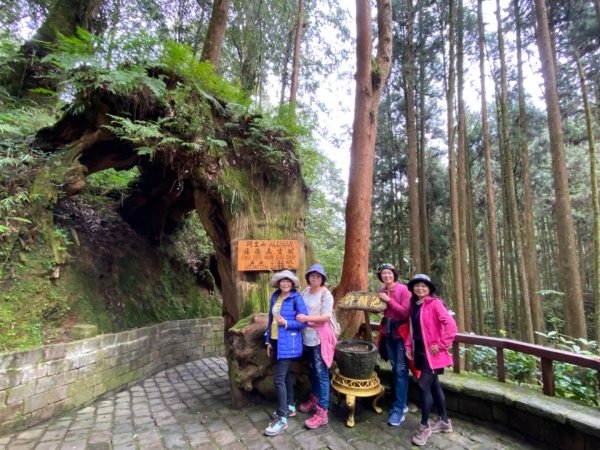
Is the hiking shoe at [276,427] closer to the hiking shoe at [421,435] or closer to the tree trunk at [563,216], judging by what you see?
the hiking shoe at [421,435]

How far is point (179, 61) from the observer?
4656 mm

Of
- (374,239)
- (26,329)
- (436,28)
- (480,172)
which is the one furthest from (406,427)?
(480,172)

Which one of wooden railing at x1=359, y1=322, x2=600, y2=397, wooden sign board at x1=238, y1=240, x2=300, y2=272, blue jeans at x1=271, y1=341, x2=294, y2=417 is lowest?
blue jeans at x1=271, y1=341, x2=294, y2=417

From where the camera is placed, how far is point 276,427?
3186 millimetres

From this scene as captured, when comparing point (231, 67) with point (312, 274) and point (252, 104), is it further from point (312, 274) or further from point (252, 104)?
point (312, 274)

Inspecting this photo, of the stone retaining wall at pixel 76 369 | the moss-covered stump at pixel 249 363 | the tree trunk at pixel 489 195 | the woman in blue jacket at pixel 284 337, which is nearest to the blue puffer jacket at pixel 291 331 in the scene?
the woman in blue jacket at pixel 284 337

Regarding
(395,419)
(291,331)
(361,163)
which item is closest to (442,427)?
(395,419)

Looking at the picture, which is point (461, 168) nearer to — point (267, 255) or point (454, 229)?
point (454, 229)

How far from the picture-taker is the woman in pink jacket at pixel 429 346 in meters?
2.96

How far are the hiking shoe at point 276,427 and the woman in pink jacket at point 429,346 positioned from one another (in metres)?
1.30

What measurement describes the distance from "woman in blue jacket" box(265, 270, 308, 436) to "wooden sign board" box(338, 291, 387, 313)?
562 mm

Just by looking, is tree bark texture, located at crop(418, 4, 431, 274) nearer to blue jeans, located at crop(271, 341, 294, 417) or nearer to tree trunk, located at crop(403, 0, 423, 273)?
tree trunk, located at crop(403, 0, 423, 273)

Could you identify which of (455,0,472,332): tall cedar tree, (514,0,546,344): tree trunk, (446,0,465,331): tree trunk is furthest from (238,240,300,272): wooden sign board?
(514,0,546,344): tree trunk

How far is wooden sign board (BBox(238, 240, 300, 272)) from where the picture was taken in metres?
4.58
